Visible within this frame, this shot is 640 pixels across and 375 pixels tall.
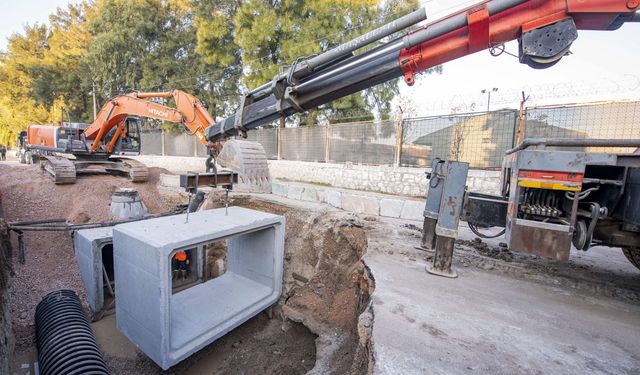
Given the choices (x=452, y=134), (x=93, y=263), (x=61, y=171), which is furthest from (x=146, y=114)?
(x=452, y=134)

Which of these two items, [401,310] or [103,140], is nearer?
[401,310]

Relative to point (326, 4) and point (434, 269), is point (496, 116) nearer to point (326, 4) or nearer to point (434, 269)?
point (434, 269)

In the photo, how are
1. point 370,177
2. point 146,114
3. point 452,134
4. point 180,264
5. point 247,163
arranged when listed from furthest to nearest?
point 370,177 < point 146,114 < point 452,134 < point 180,264 < point 247,163

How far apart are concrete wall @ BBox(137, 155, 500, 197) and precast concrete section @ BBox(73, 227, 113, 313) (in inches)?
301

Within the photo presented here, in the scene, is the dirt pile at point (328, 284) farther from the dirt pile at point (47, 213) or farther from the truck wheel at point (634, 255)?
the dirt pile at point (47, 213)

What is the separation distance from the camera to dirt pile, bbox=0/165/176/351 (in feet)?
16.1

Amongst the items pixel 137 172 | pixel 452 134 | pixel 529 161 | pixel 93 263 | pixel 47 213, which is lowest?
pixel 47 213

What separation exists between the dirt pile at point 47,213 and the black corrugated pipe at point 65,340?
0.54 m

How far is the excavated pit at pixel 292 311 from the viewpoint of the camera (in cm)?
370

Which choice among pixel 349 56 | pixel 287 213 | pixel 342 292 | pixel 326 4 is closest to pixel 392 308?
pixel 342 292

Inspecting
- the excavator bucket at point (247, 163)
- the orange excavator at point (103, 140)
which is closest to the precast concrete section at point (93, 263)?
the excavator bucket at point (247, 163)

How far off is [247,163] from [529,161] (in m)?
4.19

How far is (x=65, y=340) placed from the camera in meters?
3.58

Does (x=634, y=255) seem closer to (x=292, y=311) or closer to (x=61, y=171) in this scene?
(x=292, y=311)
